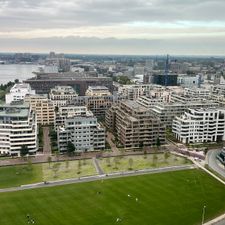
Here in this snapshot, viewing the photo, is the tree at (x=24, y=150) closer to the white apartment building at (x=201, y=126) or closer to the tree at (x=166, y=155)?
the tree at (x=166, y=155)

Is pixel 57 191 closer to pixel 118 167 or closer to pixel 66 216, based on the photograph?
pixel 66 216

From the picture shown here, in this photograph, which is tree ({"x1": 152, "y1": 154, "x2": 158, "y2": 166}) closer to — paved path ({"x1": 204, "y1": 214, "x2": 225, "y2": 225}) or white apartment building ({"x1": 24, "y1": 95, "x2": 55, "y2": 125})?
paved path ({"x1": 204, "y1": 214, "x2": 225, "y2": 225})

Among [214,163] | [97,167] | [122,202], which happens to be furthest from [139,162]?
[122,202]

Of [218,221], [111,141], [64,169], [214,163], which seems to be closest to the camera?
[218,221]

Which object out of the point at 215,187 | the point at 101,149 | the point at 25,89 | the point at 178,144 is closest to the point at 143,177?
the point at 215,187

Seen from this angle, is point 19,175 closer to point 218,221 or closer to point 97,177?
point 97,177

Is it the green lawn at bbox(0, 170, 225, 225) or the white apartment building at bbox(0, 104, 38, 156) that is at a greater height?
the white apartment building at bbox(0, 104, 38, 156)

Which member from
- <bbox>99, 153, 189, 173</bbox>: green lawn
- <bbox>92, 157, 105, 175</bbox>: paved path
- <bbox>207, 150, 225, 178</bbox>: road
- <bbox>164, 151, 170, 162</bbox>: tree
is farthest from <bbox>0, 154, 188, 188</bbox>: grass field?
<bbox>207, 150, 225, 178</bbox>: road
